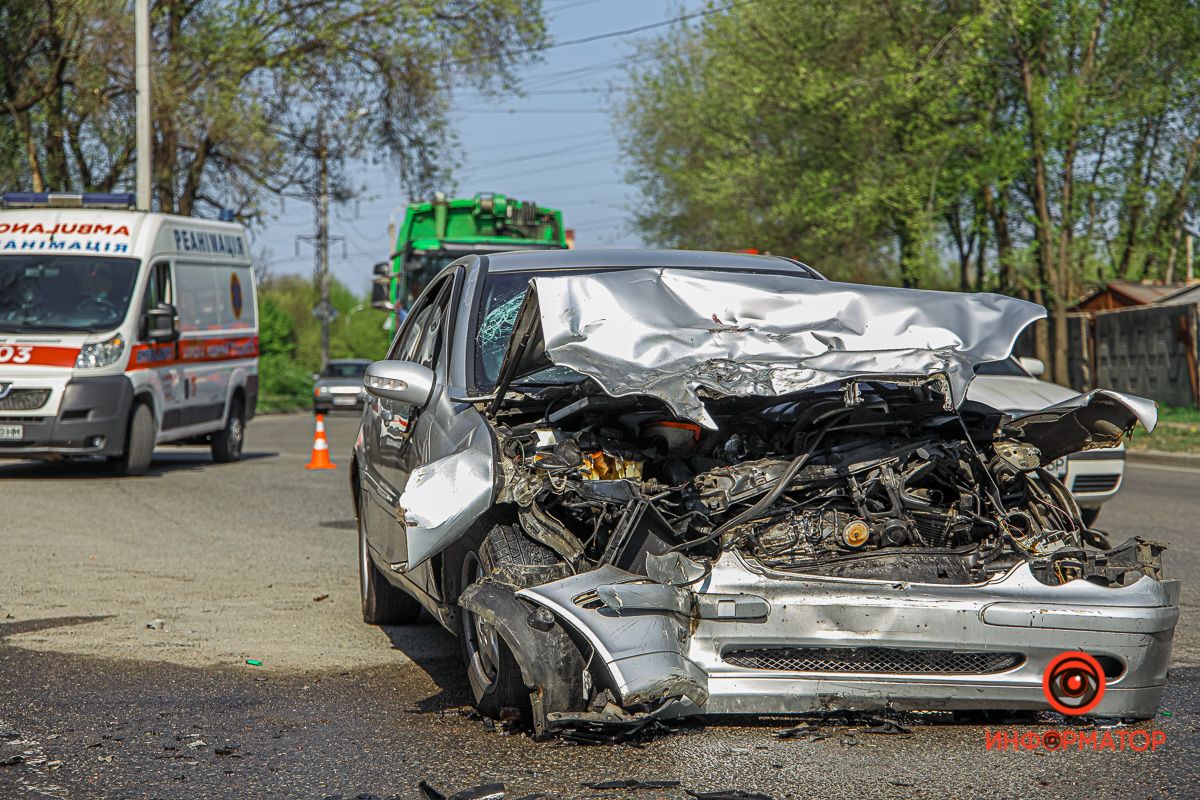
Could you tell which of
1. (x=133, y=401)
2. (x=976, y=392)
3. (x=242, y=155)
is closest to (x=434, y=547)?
(x=976, y=392)

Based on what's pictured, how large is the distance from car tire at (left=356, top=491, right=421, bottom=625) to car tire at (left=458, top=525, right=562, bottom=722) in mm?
1892

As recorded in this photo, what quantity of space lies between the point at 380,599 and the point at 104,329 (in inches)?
347

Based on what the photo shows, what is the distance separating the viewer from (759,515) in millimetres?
4531

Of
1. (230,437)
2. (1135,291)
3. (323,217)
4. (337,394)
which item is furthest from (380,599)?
(323,217)

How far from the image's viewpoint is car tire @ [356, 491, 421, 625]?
652 cm

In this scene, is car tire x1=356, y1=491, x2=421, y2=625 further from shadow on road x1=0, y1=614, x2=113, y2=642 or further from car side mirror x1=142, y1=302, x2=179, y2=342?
car side mirror x1=142, y1=302, x2=179, y2=342

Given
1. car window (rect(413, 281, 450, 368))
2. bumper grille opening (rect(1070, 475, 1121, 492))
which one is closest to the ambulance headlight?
car window (rect(413, 281, 450, 368))

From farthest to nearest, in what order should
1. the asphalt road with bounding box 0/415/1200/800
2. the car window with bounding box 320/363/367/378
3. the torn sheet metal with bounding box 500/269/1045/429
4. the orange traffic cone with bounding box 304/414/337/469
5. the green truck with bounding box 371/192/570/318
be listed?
the car window with bounding box 320/363/367/378 → the green truck with bounding box 371/192/570/318 → the orange traffic cone with bounding box 304/414/337/469 → the torn sheet metal with bounding box 500/269/1045/429 → the asphalt road with bounding box 0/415/1200/800

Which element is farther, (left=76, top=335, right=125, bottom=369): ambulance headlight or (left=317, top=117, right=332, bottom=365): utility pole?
(left=317, top=117, right=332, bottom=365): utility pole

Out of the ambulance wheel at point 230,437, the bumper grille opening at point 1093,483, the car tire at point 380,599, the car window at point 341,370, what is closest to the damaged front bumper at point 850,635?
the car tire at point 380,599

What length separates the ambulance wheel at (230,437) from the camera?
55.9ft

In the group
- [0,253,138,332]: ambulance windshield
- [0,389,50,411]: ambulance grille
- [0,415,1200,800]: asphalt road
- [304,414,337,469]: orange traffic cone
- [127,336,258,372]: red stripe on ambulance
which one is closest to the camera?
[0,415,1200,800]: asphalt road

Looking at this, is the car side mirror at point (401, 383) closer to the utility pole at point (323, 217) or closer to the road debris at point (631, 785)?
the road debris at point (631, 785)

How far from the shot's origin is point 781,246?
3409 cm
